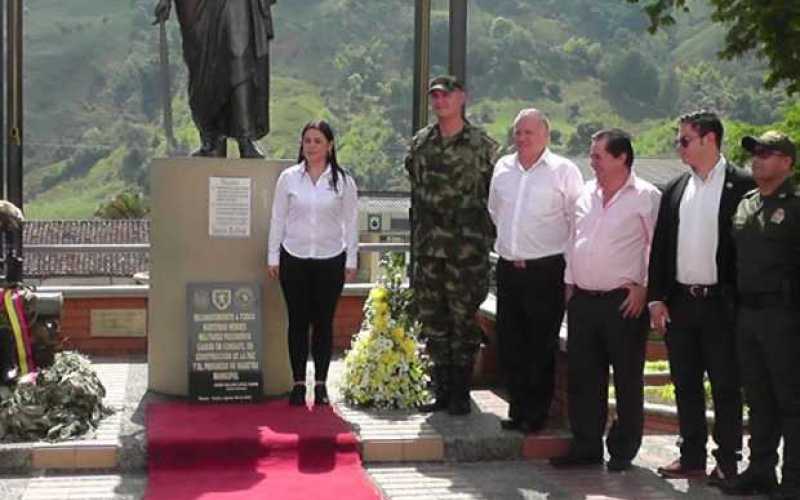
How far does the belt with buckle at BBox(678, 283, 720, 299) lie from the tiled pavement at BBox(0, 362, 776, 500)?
0.88 metres

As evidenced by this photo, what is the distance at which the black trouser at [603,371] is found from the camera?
5336 mm

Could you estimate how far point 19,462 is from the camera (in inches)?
207

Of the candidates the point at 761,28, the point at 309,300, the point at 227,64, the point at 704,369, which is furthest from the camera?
the point at 761,28

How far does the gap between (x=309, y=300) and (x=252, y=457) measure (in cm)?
101

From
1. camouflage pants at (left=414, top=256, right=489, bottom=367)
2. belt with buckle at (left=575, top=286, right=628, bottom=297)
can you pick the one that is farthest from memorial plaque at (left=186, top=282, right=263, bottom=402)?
belt with buckle at (left=575, top=286, right=628, bottom=297)

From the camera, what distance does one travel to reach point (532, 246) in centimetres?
564

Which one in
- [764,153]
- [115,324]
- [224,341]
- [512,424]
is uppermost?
[764,153]

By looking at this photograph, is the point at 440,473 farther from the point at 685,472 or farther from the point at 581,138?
the point at 581,138

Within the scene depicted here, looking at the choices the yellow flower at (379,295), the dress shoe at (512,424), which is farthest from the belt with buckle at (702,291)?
the yellow flower at (379,295)

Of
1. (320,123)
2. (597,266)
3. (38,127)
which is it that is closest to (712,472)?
(597,266)

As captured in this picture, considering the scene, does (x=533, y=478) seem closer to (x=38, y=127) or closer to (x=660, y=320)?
(x=660, y=320)

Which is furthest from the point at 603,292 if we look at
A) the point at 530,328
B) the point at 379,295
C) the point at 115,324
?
the point at 115,324

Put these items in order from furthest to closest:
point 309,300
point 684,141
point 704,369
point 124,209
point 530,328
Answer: point 124,209, point 309,300, point 530,328, point 704,369, point 684,141

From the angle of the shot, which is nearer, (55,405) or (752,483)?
(752,483)
